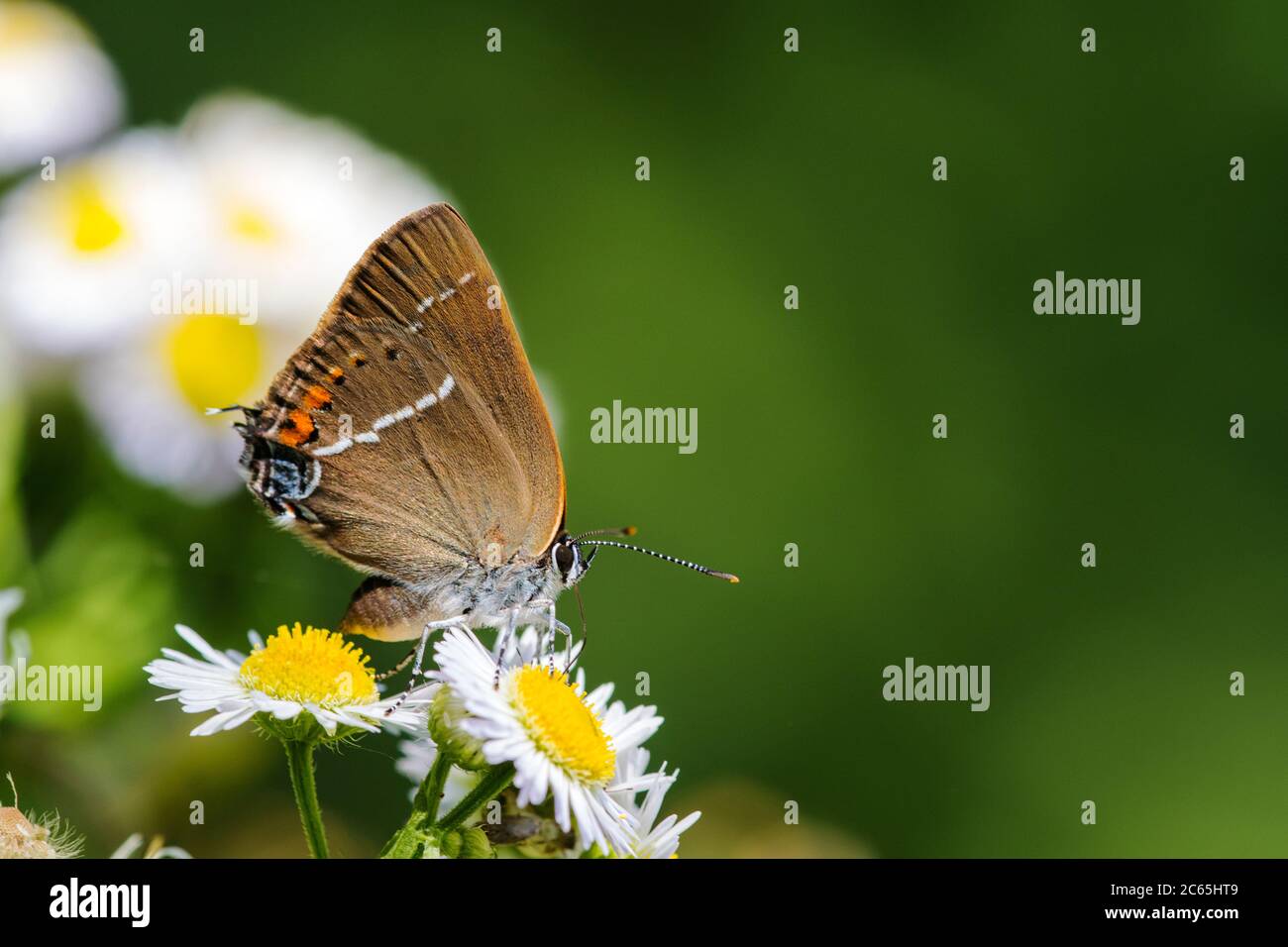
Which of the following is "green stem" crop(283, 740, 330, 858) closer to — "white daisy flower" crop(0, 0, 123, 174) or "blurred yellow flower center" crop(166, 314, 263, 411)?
"blurred yellow flower center" crop(166, 314, 263, 411)

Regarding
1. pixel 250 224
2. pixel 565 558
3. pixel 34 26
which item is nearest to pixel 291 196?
pixel 250 224

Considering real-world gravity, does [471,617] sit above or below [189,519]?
below

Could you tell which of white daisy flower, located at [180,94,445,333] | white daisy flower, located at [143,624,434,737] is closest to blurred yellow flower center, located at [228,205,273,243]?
white daisy flower, located at [180,94,445,333]

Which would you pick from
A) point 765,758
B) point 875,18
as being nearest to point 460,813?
point 765,758

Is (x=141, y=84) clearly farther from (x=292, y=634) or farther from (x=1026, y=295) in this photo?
(x=1026, y=295)

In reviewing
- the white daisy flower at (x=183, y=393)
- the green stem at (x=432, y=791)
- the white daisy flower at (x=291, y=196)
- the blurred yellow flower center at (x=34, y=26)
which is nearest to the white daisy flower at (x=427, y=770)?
the green stem at (x=432, y=791)
